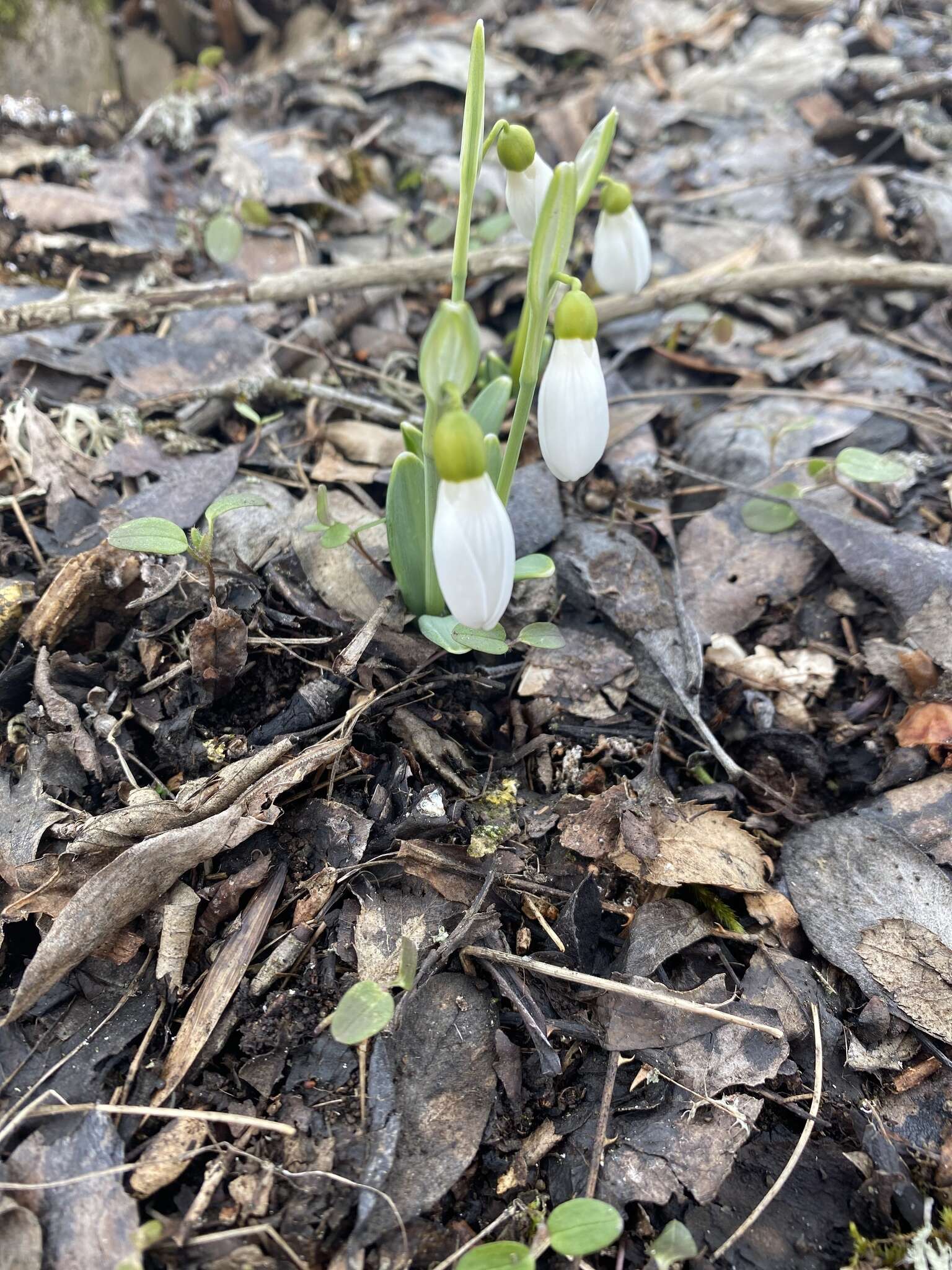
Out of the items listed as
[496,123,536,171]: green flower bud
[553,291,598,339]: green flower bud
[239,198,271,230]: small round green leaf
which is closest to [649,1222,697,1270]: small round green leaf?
[553,291,598,339]: green flower bud

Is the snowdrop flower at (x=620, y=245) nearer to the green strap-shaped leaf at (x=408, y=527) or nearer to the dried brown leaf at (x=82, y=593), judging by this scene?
the green strap-shaped leaf at (x=408, y=527)

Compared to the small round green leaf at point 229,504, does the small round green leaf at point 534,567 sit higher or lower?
lower

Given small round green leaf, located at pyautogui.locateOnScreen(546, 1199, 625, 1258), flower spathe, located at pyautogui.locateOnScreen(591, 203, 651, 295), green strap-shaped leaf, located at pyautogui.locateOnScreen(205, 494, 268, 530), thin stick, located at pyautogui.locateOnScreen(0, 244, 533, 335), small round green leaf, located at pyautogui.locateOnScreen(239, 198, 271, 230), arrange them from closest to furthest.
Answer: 1. small round green leaf, located at pyautogui.locateOnScreen(546, 1199, 625, 1258)
2. green strap-shaped leaf, located at pyautogui.locateOnScreen(205, 494, 268, 530)
3. flower spathe, located at pyautogui.locateOnScreen(591, 203, 651, 295)
4. thin stick, located at pyautogui.locateOnScreen(0, 244, 533, 335)
5. small round green leaf, located at pyautogui.locateOnScreen(239, 198, 271, 230)

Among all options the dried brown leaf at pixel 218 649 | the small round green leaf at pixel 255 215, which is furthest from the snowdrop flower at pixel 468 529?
the small round green leaf at pixel 255 215

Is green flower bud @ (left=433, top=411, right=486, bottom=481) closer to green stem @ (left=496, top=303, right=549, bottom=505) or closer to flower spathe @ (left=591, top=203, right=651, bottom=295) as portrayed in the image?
green stem @ (left=496, top=303, right=549, bottom=505)

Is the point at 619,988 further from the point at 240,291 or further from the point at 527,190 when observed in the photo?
the point at 240,291
